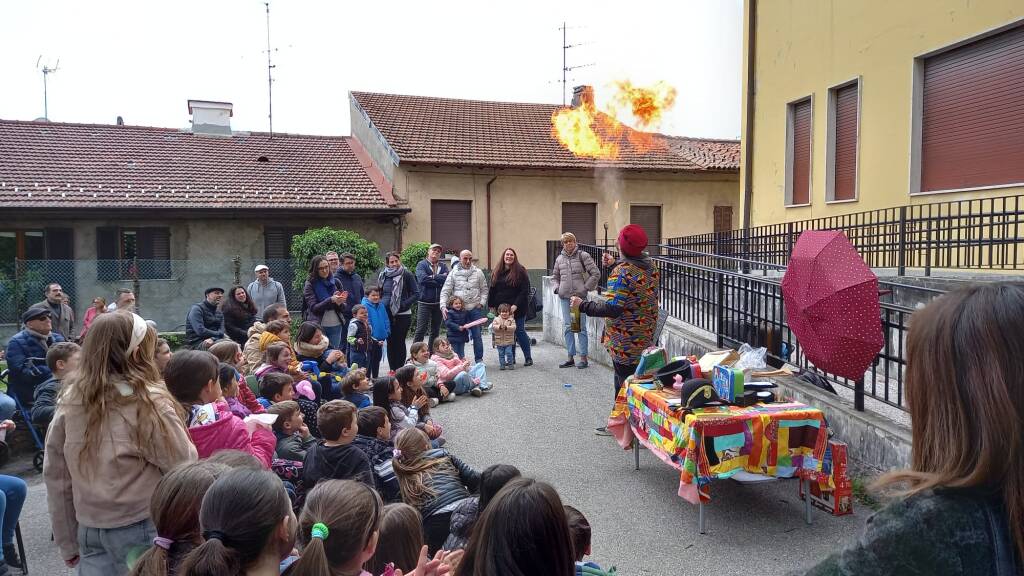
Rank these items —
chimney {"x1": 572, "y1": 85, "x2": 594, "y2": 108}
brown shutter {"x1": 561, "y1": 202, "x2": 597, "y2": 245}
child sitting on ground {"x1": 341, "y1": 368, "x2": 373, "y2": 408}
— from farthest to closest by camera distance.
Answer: chimney {"x1": 572, "y1": 85, "x2": 594, "y2": 108} → brown shutter {"x1": 561, "y1": 202, "x2": 597, "y2": 245} → child sitting on ground {"x1": 341, "y1": 368, "x2": 373, "y2": 408}

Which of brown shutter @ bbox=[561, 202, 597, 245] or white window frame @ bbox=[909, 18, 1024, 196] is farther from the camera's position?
brown shutter @ bbox=[561, 202, 597, 245]

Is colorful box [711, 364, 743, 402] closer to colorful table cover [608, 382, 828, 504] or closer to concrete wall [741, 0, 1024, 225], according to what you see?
colorful table cover [608, 382, 828, 504]

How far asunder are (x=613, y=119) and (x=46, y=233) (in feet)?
54.4

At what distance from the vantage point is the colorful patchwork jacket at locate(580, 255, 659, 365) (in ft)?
21.4

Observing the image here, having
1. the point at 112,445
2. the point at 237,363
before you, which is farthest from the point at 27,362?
the point at 112,445

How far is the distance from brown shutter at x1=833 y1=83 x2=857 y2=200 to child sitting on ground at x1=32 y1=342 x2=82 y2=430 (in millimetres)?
12686

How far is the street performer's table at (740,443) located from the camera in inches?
185

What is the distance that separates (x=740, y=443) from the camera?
4742mm

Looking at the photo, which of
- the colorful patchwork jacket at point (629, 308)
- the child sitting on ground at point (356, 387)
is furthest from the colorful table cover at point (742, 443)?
the child sitting on ground at point (356, 387)

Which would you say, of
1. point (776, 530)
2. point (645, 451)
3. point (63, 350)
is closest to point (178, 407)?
point (63, 350)

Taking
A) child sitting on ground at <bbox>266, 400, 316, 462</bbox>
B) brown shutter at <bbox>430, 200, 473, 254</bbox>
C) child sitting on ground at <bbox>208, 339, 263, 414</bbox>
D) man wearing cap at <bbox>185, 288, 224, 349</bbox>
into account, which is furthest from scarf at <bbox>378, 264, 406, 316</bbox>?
brown shutter at <bbox>430, 200, 473, 254</bbox>

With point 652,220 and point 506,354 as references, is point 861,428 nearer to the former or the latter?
point 506,354

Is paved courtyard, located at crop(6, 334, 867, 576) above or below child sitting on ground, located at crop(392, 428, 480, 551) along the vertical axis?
below

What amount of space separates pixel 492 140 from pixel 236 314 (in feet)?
51.7
